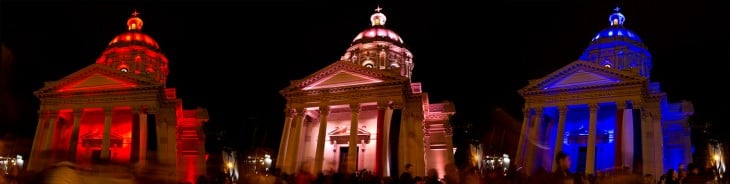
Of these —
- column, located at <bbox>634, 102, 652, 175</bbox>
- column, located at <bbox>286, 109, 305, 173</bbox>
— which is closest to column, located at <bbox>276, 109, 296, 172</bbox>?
column, located at <bbox>286, 109, 305, 173</bbox>

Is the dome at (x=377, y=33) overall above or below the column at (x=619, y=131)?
above

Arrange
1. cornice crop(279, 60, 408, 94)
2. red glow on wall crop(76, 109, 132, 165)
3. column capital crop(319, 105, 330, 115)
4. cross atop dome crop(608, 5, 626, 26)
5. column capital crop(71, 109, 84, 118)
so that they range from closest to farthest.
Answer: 1. cornice crop(279, 60, 408, 94)
2. column capital crop(319, 105, 330, 115)
3. column capital crop(71, 109, 84, 118)
4. red glow on wall crop(76, 109, 132, 165)
5. cross atop dome crop(608, 5, 626, 26)

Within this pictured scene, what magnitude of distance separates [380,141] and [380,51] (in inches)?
477

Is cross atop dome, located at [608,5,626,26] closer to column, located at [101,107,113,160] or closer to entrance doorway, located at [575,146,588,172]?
entrance doorway, located at [575,146,588,172]

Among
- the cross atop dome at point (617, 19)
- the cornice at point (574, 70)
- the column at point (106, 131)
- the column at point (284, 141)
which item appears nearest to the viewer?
the cornice at point (574, 70)

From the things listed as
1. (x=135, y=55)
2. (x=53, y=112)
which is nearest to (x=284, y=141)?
(x=53, y=112)

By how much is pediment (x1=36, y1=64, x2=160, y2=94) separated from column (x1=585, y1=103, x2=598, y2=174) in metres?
27.5

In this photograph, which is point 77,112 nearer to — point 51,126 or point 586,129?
point 51,126

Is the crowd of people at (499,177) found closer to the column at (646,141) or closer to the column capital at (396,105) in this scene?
the column at (646,141)

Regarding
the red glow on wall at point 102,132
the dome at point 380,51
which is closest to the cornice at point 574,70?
the dome at point 380,51

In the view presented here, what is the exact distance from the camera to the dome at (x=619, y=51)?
151 ft

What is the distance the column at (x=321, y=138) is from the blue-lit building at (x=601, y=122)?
36.6 feet

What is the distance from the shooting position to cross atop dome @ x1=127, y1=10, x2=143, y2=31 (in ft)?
180

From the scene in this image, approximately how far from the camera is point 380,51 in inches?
1961
